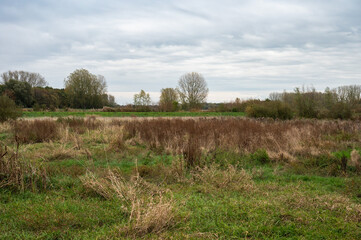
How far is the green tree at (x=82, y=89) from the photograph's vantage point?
52281 mm

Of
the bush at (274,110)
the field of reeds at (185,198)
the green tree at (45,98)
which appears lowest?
the field of reeds at (185,198)

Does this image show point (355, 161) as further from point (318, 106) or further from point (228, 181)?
point (318, 106)

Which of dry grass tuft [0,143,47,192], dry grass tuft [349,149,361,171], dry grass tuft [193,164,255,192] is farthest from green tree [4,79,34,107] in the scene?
dry grass tuft [349,149,361,171]

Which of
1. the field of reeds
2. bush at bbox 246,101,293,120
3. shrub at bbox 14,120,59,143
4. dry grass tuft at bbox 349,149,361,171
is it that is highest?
bush at bbox 246,101,293,120

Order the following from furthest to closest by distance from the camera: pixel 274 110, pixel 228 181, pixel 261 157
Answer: pixel 274 110 < pixel 261 157 < pixel 228 181

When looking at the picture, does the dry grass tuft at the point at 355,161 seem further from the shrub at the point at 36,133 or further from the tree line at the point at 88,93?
the tree line at the point at 88,93

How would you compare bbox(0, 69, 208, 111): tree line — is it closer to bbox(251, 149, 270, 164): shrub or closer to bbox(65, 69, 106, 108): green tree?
bbox(65, 69, 106, 108): green tree

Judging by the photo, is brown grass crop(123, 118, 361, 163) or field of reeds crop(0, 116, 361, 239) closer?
field of reeds crop(0, 116, 361, 239)

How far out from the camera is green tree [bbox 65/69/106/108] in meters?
52.3

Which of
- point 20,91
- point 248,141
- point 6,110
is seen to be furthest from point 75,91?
point 248,141

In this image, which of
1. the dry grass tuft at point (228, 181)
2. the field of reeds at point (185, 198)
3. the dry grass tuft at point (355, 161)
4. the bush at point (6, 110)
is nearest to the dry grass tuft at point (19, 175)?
the field of reeds at point (185, 198)

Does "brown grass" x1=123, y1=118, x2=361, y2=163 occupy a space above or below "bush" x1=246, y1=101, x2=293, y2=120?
below

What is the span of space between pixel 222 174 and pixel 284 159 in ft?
11.1

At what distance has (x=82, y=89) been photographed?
173 feet
